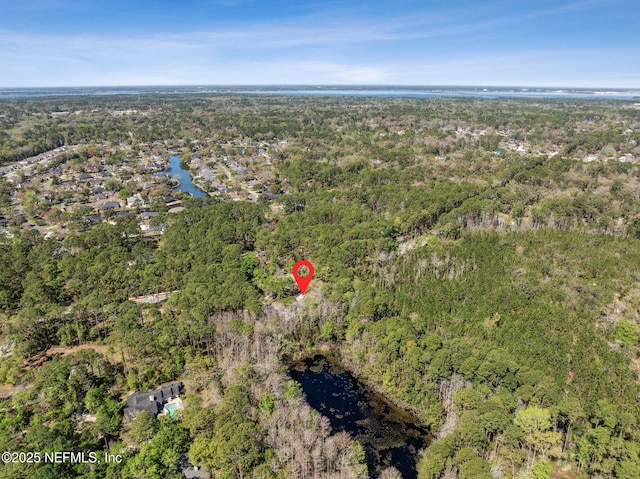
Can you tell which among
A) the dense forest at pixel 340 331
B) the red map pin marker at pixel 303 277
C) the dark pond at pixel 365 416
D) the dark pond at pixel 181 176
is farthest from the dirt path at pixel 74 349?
the dark pond at pixel 181 176

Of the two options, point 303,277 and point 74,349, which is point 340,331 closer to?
point 303,277

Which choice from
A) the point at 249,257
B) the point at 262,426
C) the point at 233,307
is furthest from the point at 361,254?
the point at 262,426

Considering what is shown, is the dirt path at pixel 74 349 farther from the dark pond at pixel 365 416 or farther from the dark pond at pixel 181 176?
the dark pond at pixel 181 176

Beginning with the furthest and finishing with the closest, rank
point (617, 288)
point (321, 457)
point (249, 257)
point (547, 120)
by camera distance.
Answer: point (547, 120), point (249, 257), point (617, 288), point (321, 457)

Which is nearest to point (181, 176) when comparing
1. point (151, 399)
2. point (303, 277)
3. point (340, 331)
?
point (303, 277)

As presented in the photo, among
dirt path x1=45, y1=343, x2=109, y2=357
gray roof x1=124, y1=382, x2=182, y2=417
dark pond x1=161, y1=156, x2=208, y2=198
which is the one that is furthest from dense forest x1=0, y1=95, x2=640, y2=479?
dark pond x1=161, y1=156, x2=208, y2=198

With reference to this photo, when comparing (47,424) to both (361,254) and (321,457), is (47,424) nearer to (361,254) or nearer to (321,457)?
(321,457)

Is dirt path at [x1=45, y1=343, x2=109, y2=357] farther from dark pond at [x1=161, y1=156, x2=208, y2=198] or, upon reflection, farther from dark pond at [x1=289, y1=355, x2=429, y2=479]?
dark pond at [x1=161, y1=156, x2=208, y2=198]
